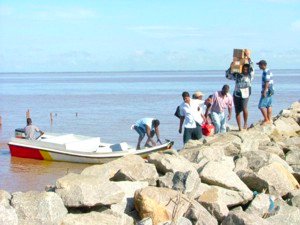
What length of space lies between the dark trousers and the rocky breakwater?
2.82 meters

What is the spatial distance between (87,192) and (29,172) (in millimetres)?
9566

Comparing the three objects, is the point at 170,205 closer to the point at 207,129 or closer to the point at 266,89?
the point at 207,129

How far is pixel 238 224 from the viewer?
6453 mm

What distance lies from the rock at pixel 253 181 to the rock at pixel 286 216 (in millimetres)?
1095

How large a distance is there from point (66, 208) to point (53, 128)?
64.4 ft

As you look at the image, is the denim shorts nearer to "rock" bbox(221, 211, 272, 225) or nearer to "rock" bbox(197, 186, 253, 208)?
"rock" bbox(197, 186, 253, 208)

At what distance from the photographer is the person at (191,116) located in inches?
479

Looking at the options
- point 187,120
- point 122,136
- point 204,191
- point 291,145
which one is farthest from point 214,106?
point 122,136

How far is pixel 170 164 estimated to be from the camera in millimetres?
8188

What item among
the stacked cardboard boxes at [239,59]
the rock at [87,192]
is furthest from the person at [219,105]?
the rock at [87,192]

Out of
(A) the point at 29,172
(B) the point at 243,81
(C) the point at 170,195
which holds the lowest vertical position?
(A) the point at 29,172

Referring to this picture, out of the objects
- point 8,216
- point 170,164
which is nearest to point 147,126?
point 170,164

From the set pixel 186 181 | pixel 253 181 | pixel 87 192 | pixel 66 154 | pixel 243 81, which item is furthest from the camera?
pixel 66 154

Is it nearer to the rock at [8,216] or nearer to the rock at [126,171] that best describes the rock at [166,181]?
the rock at [126,171]
